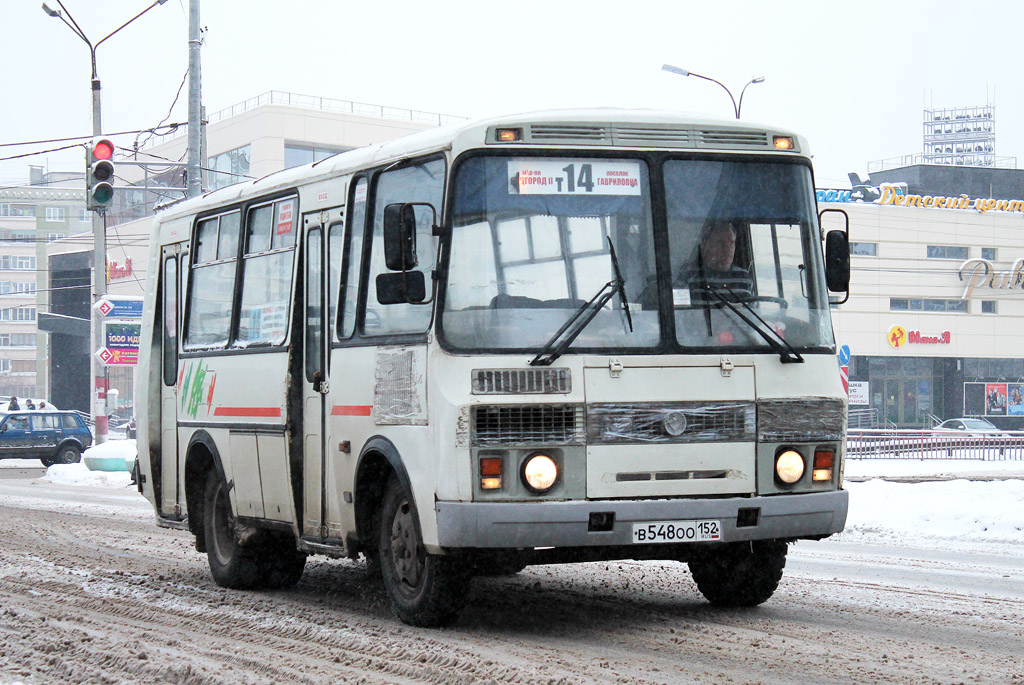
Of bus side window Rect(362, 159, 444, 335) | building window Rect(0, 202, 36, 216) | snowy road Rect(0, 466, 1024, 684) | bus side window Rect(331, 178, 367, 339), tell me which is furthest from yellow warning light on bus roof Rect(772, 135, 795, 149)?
building window Rect(0, 202, 36, 216)

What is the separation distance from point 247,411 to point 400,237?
10.8 feet

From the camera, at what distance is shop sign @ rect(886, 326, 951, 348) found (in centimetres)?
7631

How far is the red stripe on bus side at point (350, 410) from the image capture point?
8968 mm

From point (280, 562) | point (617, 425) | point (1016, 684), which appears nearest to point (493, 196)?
point (617, 425)

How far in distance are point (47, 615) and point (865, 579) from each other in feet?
19.0

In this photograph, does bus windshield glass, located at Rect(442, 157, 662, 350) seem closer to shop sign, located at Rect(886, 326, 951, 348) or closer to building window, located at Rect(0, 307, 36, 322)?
shop sign, located at Rect(886, 326, 951, 348)

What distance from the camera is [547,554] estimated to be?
8141 mm

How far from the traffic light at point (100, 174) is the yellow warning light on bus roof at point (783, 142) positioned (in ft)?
53.1

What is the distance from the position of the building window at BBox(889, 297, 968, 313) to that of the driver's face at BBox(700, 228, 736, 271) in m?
70.1

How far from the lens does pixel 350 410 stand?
363 inches

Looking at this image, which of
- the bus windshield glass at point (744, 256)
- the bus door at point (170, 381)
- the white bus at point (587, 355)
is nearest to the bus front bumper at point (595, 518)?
the white bus at point (587, 355)

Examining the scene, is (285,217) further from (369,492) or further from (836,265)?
(836,265)

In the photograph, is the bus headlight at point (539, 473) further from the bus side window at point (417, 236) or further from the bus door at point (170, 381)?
the bus door at point (170, 381)

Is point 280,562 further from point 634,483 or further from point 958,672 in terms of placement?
point 958,672
